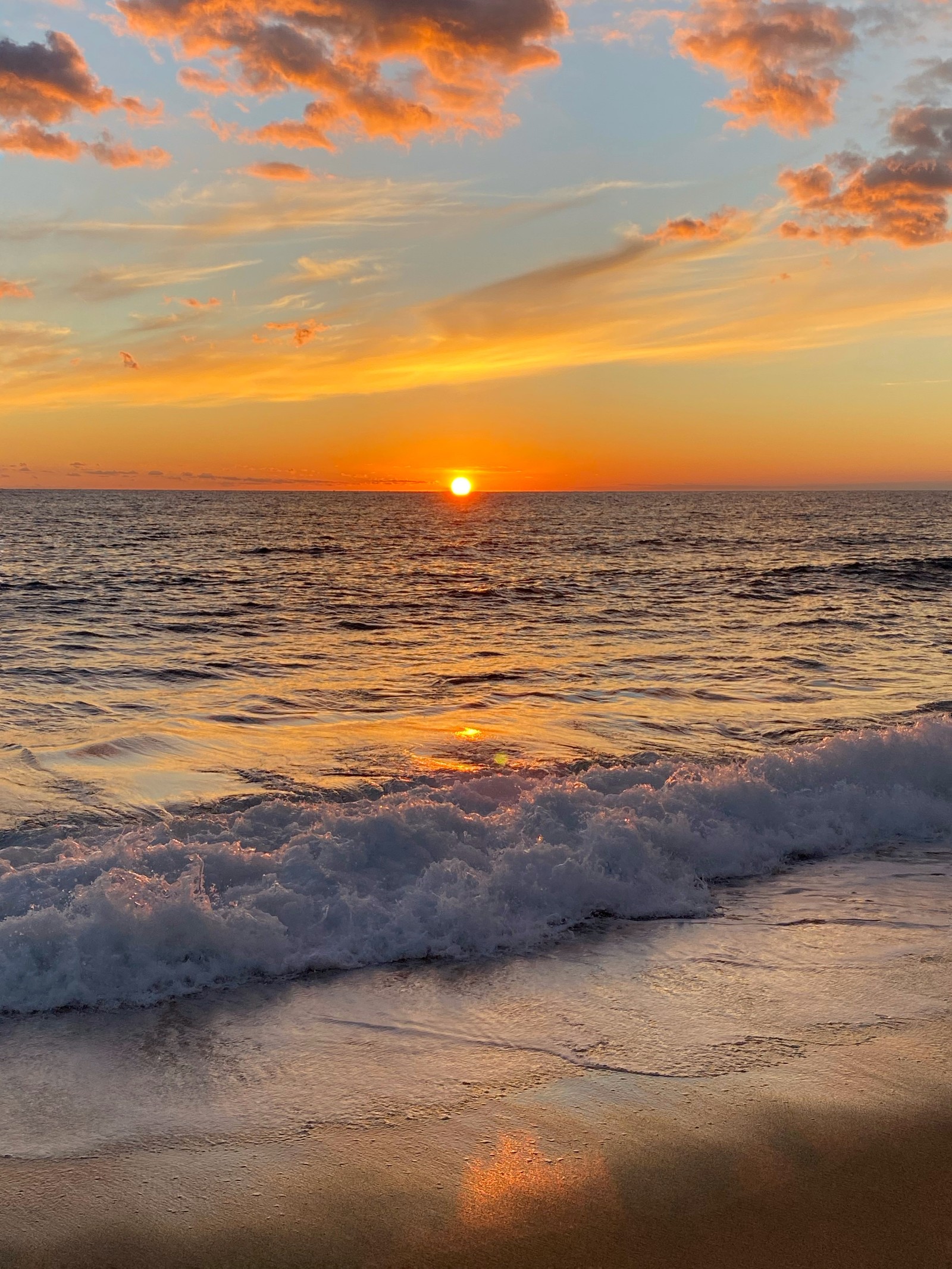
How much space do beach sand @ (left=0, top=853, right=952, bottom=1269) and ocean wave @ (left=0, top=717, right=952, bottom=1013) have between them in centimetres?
39

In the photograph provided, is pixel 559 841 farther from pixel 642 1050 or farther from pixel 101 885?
pixel 101 885

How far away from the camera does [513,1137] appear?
3.96 metres

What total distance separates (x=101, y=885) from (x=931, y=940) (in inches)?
212

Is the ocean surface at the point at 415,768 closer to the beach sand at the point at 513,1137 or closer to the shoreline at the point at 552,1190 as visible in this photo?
the beach sand at the point at 513,1137

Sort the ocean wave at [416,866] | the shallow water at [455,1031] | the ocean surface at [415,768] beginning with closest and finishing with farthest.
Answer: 1. the shallow water at [455,1031]
2. the ocean wave at [416,866]
3. the ocean surface at [415,768]

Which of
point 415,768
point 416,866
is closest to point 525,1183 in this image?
point 416,866

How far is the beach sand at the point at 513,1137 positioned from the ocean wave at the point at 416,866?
39 cm

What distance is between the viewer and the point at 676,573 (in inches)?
1463

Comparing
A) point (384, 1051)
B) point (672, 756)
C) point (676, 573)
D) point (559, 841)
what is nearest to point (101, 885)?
point (384, 1051)

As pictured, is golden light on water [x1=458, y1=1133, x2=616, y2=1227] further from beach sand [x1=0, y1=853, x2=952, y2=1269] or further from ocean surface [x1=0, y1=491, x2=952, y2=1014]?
ocean surface [x1=0, y1=491, x2=952, y2=1014]

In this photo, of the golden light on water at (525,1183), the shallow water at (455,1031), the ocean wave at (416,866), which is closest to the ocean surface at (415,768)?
the ocean wave at (416,866)

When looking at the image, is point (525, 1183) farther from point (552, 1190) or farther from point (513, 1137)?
point (513, 1137)

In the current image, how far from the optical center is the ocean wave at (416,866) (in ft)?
18.4

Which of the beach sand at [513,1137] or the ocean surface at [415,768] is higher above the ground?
the ocean surface at [415,768]
